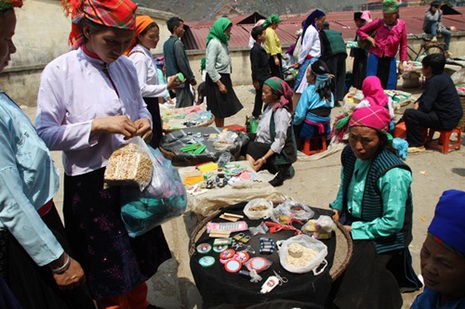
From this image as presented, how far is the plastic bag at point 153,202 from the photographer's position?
181 centimetres

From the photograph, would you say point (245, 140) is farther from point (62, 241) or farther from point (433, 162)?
point (62, 241)

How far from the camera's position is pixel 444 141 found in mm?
5273

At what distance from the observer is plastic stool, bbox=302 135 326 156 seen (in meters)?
5.38

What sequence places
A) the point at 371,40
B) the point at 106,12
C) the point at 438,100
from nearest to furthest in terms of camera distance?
the point at 106,12 < the point at 438,100 < the point at 371,40

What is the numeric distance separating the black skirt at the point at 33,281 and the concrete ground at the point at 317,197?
119 cm

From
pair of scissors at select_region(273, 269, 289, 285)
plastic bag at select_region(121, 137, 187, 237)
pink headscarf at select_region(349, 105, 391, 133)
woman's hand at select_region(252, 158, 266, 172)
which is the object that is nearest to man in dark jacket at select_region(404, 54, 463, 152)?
woman's hand at select_region(252, 158, 266, 172)

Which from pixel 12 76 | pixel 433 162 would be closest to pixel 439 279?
pixel 433 162

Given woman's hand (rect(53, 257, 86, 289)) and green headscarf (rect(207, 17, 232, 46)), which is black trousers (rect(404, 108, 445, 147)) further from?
woman's hand (rect(53, 257, 86, 289))

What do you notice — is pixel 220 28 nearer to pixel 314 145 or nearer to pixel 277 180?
pixel 314 145

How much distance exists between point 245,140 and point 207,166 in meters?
0.99

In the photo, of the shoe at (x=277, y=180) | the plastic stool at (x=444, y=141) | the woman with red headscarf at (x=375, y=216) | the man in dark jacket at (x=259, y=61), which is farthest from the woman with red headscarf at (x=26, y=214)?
the man in dark jacket at (x=259, y=61)

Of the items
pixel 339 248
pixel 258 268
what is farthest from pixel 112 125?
pixel 339 248

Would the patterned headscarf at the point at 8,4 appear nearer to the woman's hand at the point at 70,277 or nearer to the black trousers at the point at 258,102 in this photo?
the woman's hand at the point at 70,277

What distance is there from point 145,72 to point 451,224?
10.7ft
